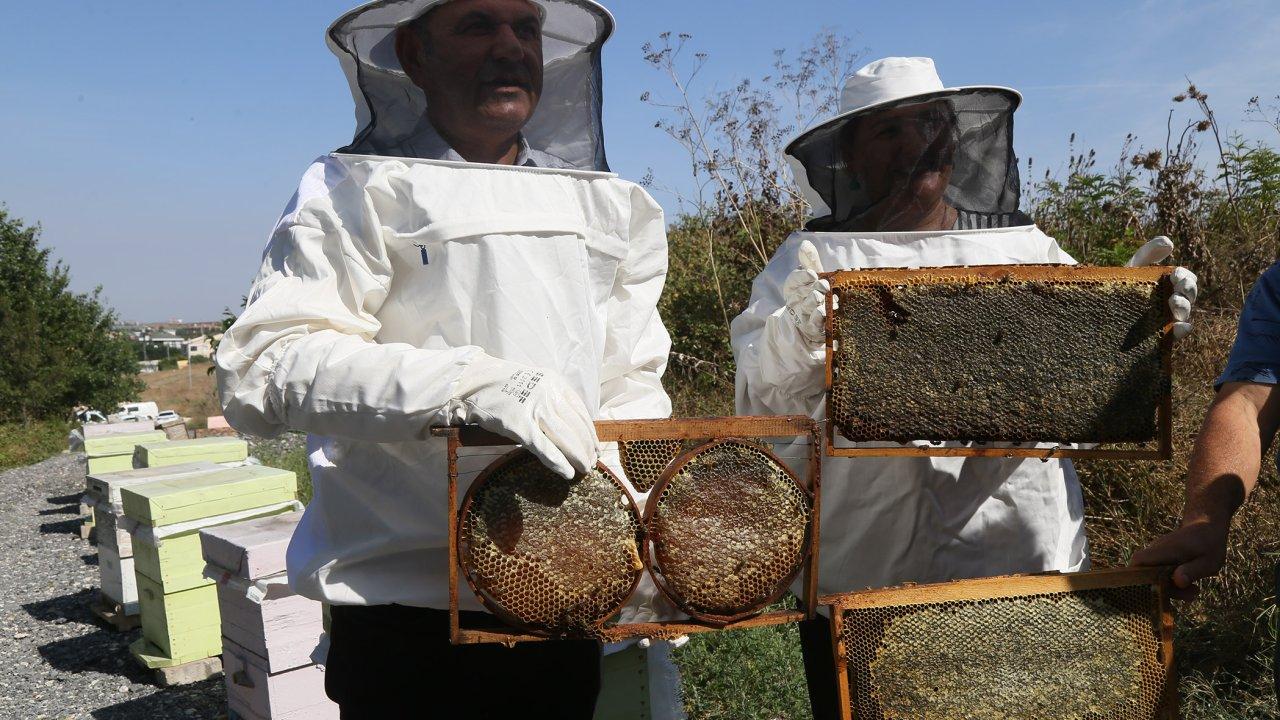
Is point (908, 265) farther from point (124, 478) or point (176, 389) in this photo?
point (176, 389)

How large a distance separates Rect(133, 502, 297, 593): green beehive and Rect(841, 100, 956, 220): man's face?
4.34 meters

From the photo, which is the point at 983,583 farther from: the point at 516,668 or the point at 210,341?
the point at 210,341

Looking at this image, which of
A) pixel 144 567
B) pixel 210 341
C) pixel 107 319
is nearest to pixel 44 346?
pixel 107 319

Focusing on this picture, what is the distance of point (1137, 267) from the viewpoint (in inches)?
83.1

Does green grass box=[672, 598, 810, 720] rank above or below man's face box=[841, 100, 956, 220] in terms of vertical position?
below

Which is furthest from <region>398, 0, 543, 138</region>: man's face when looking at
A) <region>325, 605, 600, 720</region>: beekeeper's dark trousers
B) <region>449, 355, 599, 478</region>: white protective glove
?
<region>325, 605, 600, 720</region>: beekeeper's dark trousers

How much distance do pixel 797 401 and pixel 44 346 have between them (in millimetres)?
27233

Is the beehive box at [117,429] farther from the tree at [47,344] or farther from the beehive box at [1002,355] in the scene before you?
the tree at [47,344]

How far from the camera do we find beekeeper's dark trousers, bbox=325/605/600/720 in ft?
6.41

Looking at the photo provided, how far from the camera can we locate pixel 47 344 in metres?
24.0

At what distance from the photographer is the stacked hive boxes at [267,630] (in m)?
3.96

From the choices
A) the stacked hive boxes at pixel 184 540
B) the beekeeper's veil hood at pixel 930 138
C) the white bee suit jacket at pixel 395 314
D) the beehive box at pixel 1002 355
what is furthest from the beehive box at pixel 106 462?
the beehive box at pixel 1002 355

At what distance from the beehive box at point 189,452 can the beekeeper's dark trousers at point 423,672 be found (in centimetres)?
661

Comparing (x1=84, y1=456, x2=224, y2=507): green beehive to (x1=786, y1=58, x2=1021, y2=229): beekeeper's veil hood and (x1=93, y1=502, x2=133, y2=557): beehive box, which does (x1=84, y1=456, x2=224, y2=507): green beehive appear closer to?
(x1=93, y1=502, x2=133, y2=557): beehive box
